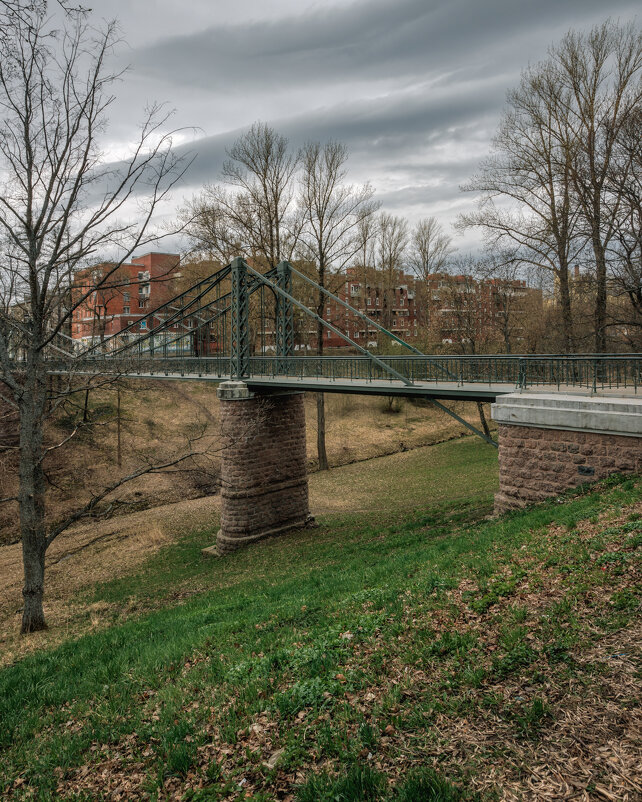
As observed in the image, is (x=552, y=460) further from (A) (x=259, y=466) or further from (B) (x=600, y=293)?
(B) (x=600, y=293)

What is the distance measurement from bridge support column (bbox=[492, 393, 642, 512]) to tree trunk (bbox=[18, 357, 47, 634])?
814 centimetres

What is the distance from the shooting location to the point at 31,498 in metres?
9.04

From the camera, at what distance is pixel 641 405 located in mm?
7617

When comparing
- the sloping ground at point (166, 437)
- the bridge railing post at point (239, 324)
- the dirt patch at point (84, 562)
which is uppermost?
the bridge railing post at point (239, 324)

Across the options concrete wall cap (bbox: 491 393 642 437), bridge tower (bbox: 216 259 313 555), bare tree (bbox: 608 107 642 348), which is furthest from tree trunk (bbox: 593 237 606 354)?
bridge tower (bbox: 216 259 313 555)

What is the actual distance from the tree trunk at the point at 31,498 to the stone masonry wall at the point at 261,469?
5.50 m

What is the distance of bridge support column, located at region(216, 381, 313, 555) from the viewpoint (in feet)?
48.4

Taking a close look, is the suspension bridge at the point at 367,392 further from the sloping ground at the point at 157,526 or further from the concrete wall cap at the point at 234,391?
the sloping ground at the point at 157,526

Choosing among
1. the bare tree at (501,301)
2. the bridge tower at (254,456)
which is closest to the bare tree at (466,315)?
the bare tree at (501,301)

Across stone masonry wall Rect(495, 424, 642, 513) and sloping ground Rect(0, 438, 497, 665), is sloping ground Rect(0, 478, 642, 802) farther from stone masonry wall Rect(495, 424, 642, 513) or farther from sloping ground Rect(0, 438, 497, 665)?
sloping ground Rect(0, 438, 497, 665)

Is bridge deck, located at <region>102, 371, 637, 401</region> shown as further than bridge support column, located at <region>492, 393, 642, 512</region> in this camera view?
Yes

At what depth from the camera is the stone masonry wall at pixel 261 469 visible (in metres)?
14.7

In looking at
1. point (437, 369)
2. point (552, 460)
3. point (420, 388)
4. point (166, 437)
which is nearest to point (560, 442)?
point (552, 460)

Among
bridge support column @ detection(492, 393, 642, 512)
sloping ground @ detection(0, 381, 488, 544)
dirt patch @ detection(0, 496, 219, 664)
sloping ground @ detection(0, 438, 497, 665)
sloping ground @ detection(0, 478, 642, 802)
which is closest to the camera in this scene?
sloping ground @ detection(0, 478, 642, 802)
